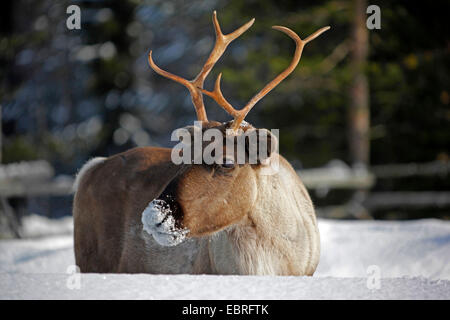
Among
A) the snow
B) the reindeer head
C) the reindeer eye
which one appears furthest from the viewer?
the reindeer eye

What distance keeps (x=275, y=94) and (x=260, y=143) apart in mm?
9183

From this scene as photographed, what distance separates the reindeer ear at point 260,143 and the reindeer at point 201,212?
0.02 meters

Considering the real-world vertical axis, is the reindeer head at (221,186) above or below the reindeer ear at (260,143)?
below

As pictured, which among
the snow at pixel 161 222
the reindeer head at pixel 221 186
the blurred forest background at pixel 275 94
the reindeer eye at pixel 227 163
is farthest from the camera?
the blurred forest background at pixel 275 94

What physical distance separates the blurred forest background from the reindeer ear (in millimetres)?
5376

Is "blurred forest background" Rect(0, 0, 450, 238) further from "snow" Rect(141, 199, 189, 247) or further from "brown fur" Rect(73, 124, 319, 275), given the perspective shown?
"snow" Rect(141, 199, 189, 247)

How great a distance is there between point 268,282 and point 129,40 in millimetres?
14793

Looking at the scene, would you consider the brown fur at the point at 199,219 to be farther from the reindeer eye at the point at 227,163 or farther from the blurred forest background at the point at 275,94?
the blurred forest background at the point at 275,94

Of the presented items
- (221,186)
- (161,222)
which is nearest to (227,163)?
(221,186)

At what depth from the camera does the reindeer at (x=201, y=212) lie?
3.30 m

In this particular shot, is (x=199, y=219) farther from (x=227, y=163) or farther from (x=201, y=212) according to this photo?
(x=227, y=163)

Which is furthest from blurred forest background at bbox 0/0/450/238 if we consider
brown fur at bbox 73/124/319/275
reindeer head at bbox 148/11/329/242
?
reindeer head at bbox 148/11/329/242

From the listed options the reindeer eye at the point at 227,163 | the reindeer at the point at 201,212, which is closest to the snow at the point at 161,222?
the reindeer at the point at 201,212

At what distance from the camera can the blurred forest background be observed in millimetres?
10602
